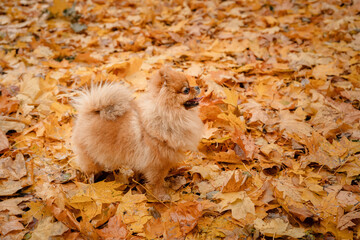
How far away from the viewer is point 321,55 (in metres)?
4.07

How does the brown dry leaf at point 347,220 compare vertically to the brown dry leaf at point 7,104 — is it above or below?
below

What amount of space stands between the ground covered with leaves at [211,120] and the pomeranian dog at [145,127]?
0.29 m

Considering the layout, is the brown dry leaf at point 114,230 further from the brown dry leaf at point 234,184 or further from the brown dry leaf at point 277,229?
the brown dry leaf at point 277,229

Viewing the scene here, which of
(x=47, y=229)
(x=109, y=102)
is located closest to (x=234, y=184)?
(x=109, y=102)

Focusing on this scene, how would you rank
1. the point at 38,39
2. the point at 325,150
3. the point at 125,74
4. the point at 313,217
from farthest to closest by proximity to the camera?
the point at 38,39
the point at 125,74
the point at 325,150
the point at 313,217

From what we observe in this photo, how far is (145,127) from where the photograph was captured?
2.35 meters

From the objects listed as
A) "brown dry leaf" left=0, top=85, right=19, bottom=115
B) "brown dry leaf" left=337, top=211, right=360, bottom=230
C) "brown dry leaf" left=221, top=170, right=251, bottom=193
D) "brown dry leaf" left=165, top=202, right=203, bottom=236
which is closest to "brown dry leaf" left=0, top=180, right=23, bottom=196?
"brown dry leaf" left=0, top=85, right=19, bottom=115

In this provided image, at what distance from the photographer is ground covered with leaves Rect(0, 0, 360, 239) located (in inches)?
85.9

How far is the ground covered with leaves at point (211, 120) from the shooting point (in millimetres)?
2182

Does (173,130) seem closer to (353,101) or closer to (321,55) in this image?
(353,101)

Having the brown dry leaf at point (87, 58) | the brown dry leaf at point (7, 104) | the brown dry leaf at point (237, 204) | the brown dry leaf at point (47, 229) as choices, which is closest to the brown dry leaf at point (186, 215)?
the brown dry leaf at point (237, 204)

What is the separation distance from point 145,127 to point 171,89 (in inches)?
17.1

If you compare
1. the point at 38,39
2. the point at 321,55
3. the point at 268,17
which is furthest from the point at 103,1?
the point at 321,55

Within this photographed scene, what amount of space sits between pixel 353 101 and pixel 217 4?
12.8ft
